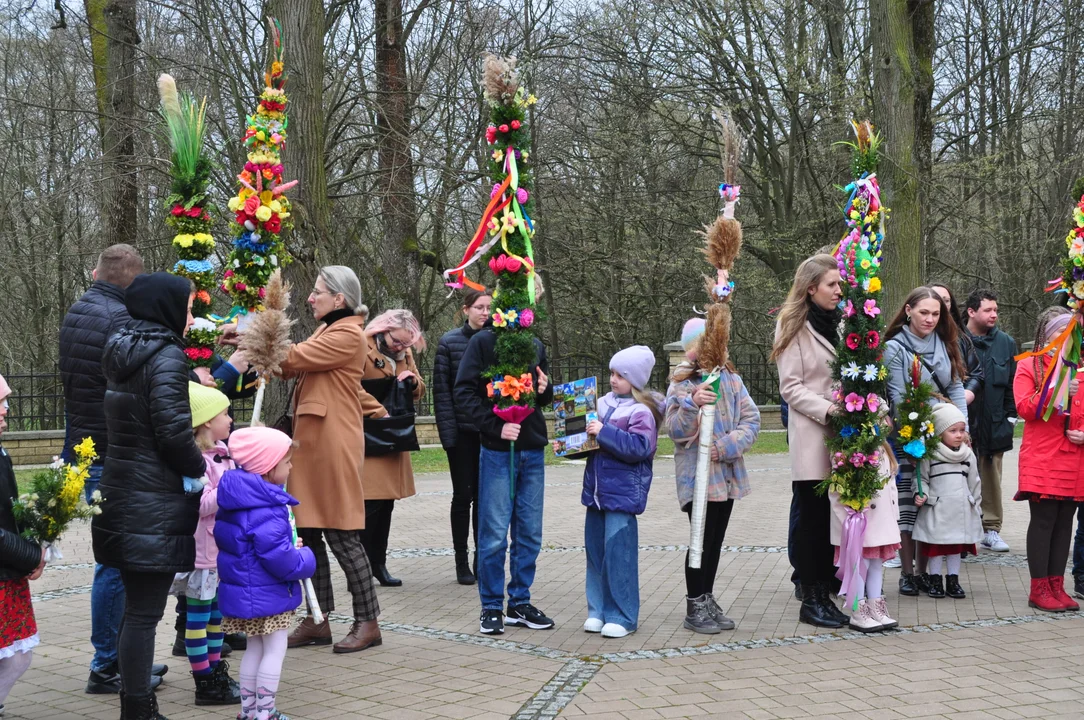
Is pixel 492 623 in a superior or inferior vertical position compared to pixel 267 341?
inferior

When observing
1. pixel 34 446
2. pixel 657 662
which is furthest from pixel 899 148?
pixel 34 446

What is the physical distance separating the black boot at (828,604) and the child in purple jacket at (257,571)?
3.25 meters

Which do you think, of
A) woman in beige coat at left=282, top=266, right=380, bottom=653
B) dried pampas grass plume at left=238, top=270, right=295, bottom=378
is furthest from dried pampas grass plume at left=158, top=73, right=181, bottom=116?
dried pampas grass plume at left=238, top=270, right=295, bottom=378

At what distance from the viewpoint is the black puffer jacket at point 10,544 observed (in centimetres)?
430

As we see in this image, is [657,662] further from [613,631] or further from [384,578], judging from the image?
[384,578]

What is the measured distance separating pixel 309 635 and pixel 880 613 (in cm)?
321

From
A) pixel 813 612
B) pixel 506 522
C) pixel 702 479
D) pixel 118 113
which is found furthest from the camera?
pixel 118 113

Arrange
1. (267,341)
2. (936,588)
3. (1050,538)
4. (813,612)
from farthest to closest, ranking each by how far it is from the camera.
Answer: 1. (936,588)
2. (1050,538)
3. (813,612)
4. (267,341)

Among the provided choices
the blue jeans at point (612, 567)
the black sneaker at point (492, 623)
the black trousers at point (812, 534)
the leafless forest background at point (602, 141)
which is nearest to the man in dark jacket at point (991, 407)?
the black trousers at point (812, 534)

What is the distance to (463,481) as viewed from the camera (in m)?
7.89

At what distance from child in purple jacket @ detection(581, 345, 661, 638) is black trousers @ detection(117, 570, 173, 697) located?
2.47m

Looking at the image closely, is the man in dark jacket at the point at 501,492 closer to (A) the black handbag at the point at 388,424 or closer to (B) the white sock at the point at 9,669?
(A) the black handbag at the point at 388,424

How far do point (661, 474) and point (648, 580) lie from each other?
23.4 feet

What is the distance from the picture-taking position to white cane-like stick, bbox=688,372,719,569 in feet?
20.5
